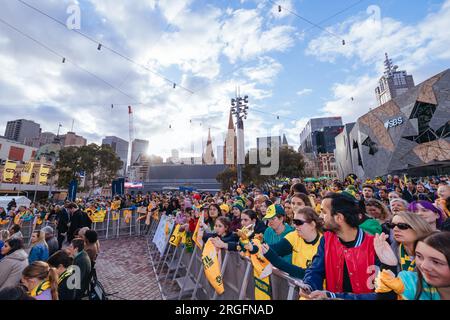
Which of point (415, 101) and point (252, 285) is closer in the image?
point (252, 285)

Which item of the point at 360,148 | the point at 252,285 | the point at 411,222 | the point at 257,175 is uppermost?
the point at 360,148

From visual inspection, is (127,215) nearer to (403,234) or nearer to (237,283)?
(237,283)

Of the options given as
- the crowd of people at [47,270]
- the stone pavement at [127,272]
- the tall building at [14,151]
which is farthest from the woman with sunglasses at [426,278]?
the tall building at [14,151]

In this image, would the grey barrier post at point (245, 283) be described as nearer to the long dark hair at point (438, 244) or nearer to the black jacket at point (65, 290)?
the long dark hair at point (438, 244)

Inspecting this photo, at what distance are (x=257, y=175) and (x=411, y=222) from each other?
35319mm

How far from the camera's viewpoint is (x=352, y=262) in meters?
1.94

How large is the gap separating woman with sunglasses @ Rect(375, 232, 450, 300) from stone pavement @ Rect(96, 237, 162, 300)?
4.88m

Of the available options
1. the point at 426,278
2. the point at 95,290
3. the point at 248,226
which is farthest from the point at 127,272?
the point at 426,278

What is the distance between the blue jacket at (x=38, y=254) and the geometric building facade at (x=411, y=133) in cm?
3218

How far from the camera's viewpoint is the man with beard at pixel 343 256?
73.7 inches

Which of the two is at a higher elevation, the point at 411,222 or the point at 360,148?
the point at 360,148
